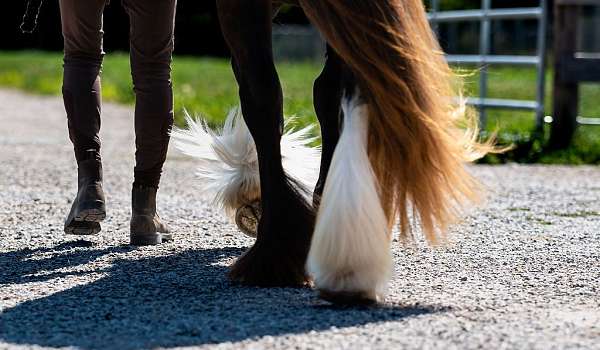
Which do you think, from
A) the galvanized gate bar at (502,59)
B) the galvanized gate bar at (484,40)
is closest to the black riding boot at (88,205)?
the galvanized gate bar at (502,59)

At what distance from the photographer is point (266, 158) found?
3.38 meters

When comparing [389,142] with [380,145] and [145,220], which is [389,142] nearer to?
[380,145]

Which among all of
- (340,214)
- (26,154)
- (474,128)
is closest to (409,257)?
(474,128)

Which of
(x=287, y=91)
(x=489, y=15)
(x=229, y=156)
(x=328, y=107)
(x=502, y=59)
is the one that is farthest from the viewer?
(x=287, y=91)

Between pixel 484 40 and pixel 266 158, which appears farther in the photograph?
pixel 484 40

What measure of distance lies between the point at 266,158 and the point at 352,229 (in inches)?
21.6

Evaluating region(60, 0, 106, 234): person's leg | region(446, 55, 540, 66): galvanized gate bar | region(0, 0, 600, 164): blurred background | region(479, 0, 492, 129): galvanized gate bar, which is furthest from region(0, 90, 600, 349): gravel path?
region(479, 0, 492, 129): galvanized gate bar

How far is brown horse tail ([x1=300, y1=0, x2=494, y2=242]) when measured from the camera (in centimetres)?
301

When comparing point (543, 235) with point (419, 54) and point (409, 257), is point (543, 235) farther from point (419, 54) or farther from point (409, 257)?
point (419, 54)

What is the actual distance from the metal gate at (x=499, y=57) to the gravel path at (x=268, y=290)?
3313 millimetres

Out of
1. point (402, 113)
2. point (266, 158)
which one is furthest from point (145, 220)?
point (402, 113)

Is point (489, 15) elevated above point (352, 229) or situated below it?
above

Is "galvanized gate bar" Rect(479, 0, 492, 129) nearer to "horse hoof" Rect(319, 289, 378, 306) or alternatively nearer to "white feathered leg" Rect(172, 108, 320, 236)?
"white feathered leg" Rect(172, 108, 320, 236)

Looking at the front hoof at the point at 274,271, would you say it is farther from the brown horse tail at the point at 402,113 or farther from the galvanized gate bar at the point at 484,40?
the galvanized gate bar at the point at 484,40
